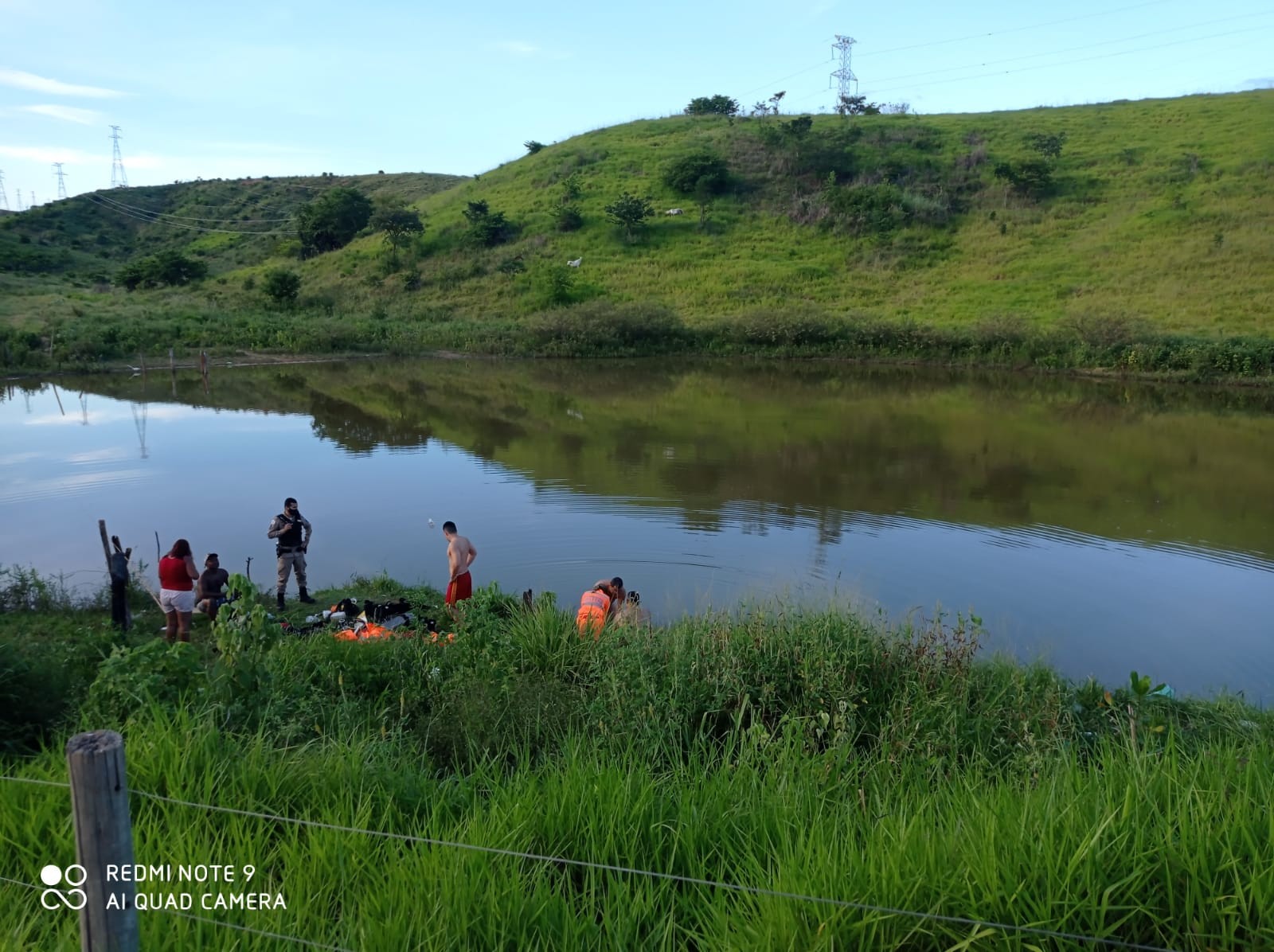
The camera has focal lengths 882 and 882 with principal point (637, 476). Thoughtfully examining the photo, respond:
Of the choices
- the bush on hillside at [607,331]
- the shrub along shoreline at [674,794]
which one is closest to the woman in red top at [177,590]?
the shrub along shoreline at [674,794]

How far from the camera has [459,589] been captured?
1051cm

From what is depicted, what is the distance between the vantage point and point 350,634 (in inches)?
346

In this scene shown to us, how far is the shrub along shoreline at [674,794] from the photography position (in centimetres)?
348

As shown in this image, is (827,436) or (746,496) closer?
(746,496)

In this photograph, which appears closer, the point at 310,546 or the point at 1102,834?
the point at 1102,834

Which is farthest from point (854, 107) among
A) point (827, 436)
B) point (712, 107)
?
point (827, 436)

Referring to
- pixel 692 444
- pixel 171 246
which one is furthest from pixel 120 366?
pixel 171 246

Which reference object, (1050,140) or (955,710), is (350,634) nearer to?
(955,710)

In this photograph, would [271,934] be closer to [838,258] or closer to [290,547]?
[290,547]

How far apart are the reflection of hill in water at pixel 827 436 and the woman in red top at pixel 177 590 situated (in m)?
8.00

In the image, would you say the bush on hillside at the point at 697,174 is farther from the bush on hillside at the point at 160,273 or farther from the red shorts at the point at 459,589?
the red shorts at the point at 459,589

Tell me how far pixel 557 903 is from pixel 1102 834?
231cm

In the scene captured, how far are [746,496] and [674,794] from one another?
40.1 feet

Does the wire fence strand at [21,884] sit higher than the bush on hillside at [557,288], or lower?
lower
